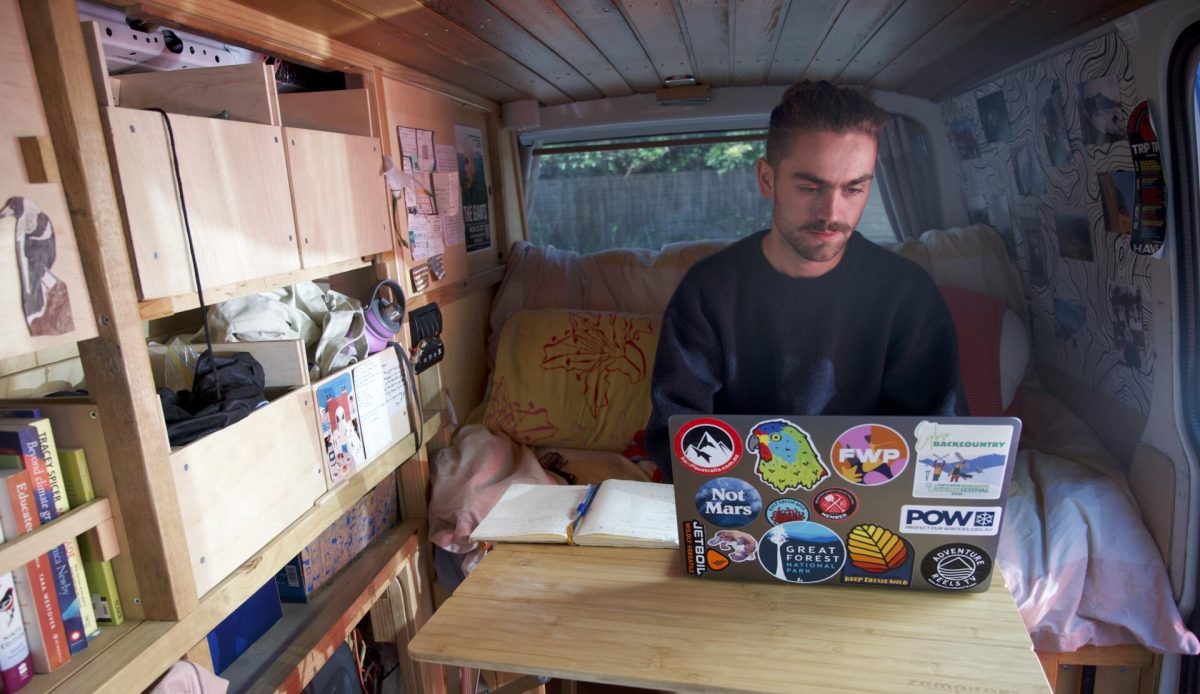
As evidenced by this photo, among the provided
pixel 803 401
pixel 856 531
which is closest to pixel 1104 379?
pixel 803 401

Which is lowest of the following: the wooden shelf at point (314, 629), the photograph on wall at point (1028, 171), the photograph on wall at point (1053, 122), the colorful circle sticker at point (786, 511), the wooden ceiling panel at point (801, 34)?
the wooden shelf at point (314, 629)

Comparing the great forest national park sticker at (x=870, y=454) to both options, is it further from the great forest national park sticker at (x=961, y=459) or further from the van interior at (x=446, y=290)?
the van interior at (x=446, y=290)

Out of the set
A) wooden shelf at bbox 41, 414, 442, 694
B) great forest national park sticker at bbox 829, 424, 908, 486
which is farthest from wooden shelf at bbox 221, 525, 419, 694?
great forest national park sticker at bbox 829, 424, 908, 486

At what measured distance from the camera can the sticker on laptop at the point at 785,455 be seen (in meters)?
0.92

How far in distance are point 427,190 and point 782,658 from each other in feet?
5.29

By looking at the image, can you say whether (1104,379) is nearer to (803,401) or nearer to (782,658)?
(803,401)

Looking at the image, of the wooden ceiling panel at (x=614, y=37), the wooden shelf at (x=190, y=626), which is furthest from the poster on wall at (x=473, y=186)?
the wooden shelf at (x=190, y=626)

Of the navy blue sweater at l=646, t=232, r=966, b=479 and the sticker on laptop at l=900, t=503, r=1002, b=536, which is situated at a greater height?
the navy blue sweater at l=646, t=232, r=966, b=479

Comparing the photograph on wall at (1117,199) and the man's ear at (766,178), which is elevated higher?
the man's ear at (766,178)

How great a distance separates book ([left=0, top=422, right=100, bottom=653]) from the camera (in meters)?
0.95

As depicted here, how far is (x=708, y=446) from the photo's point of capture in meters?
0.95

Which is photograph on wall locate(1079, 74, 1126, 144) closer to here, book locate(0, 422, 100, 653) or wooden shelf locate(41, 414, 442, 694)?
wooden shelf locate(41, 414, 442, 694)

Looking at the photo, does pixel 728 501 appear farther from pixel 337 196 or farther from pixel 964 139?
pixel 964 139

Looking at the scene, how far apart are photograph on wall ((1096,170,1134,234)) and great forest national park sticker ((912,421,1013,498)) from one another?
107 cm
